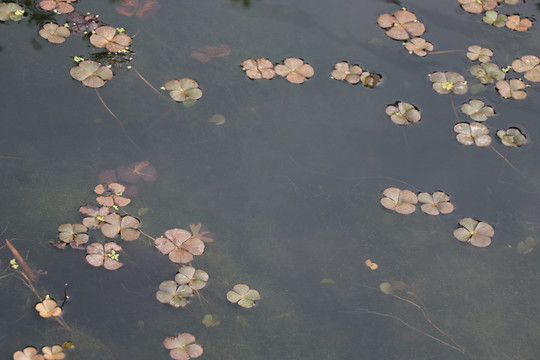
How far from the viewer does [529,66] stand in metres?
3.89

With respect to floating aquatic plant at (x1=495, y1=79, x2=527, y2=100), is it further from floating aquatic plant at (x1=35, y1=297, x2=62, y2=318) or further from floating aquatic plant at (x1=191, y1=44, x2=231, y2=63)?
floating aquatic plant at (x1=35, y1=297, x2=62, y2=318)

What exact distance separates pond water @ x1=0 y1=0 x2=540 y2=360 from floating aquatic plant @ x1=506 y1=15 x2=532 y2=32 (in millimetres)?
175

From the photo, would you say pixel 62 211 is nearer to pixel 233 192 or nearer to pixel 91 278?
pixel 91 278

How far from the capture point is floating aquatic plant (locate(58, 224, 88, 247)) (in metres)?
2.90

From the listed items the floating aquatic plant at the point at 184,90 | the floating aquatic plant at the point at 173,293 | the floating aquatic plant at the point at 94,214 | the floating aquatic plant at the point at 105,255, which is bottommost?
the floating aquatic plant at the point at 173,293

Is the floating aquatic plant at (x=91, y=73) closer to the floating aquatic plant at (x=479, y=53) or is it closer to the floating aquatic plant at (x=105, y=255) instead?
the floating aquatic plant at (x=105, y=255)

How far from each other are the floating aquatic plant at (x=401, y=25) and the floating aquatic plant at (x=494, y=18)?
53 centimetres

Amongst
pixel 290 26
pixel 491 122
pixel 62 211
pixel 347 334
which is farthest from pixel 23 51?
pixel 491 122

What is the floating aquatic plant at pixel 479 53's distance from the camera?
12.8ft

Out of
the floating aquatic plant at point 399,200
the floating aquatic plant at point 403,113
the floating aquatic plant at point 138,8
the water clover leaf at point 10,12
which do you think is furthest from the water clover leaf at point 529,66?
the water clover leaf at point 10,12

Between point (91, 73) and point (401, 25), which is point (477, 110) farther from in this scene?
point (91, 73)

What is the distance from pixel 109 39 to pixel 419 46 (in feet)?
7.12

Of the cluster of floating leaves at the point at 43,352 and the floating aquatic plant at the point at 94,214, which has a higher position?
the floating aquatic plant at the point at 94,214

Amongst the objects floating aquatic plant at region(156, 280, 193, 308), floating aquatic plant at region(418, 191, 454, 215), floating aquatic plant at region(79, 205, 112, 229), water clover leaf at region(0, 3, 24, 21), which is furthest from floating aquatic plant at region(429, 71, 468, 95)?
water clover leaf at region(0, 3, 24, 21)
